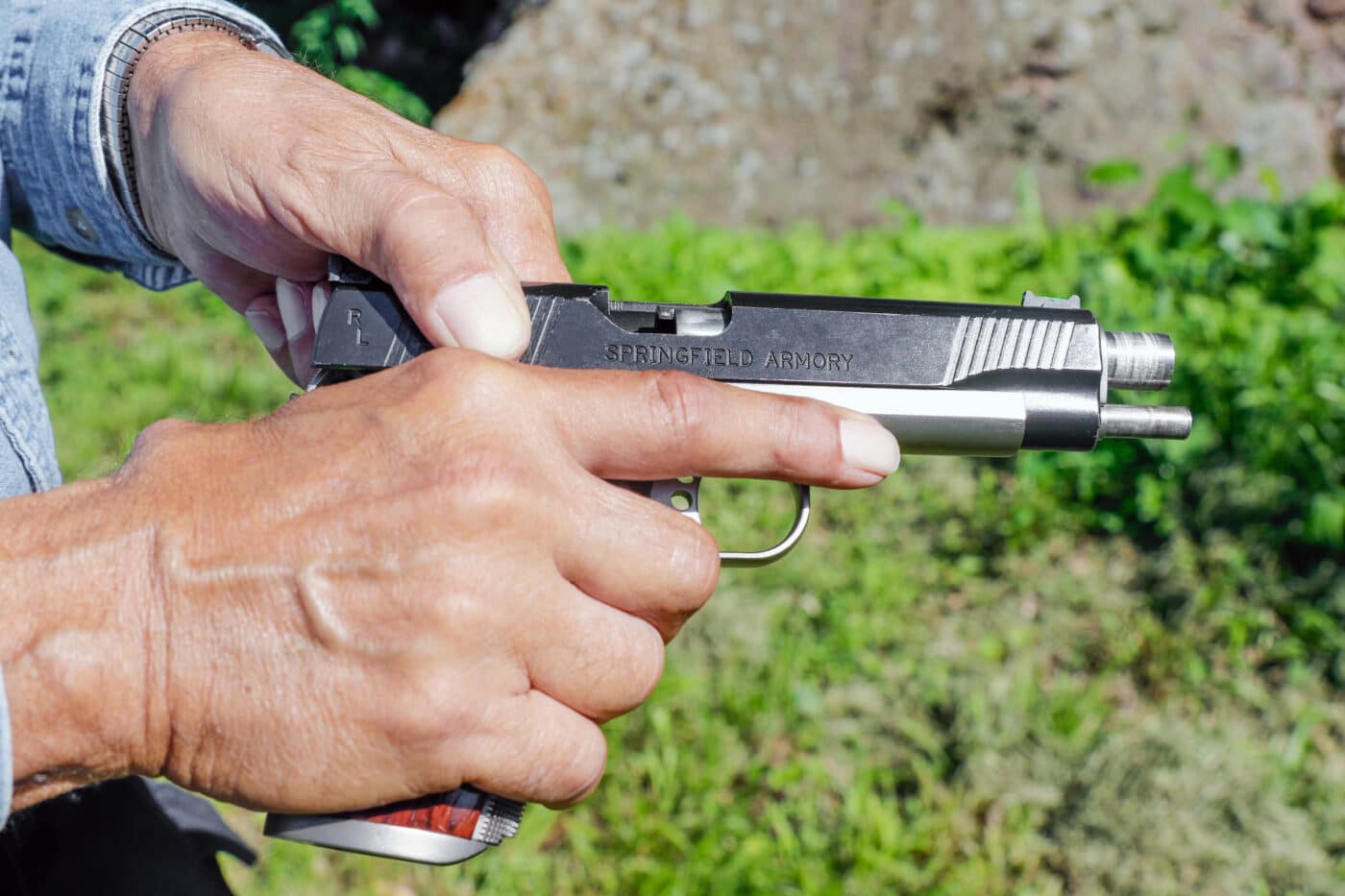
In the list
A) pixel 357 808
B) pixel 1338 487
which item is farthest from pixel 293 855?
pixel 1338 487

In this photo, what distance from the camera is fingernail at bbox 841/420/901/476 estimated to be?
1.56 m

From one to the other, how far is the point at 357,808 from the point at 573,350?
81 centimetres

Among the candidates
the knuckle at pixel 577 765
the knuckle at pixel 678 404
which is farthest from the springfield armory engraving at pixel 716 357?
the knuckle at pixel 577 765

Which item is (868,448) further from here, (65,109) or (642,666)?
(65,109)

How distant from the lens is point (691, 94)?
5465 millimetres

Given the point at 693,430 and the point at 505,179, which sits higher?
the point at 505,179

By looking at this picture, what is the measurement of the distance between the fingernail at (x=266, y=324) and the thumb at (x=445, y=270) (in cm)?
70

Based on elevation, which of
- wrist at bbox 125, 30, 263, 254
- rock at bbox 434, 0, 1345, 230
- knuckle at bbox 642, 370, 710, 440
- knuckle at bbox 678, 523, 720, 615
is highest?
wrist at bbox 125, 30, 263, 254

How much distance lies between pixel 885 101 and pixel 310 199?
4.25 metres

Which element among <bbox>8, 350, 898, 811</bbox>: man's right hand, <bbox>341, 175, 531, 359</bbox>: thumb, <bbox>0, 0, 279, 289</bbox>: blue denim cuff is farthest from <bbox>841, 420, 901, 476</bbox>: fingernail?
<bbox>0, 0, 279, 289</bbox>: blue denim cuff

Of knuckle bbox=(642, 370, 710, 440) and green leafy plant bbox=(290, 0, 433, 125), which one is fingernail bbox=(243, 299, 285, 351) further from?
green leafy plant bbox=(290, 0, 433, 125)

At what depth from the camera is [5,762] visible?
1.16 m

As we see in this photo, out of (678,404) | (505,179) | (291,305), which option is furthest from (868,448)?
(291,305)

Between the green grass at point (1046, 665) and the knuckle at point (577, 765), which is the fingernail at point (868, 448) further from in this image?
the green grass at point (1046, 665)
